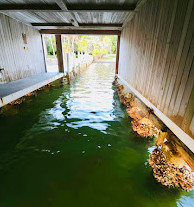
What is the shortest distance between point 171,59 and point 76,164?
3.46 m

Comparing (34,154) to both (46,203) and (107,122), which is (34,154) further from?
(107,122)

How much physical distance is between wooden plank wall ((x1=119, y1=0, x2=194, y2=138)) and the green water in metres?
1.54

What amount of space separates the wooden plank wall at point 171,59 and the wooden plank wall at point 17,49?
6.97m

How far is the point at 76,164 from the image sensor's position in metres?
3.32

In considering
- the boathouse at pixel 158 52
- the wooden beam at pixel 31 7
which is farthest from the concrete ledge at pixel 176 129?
the wooden beam at pixel 31 7

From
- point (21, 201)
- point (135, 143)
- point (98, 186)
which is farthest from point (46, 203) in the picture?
point (135, 143)

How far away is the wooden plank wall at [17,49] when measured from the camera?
6.57 m

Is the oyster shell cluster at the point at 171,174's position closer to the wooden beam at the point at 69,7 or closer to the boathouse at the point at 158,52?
the boathouse at the point at 158,52

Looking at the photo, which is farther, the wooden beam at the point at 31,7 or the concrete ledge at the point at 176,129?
the wooden beam at the point at 31,7

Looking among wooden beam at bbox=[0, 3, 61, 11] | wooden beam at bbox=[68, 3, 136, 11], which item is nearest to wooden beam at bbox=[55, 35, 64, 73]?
wooden beam at bbox=[0, 3, 61, 11]

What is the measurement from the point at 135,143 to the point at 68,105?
4.44m

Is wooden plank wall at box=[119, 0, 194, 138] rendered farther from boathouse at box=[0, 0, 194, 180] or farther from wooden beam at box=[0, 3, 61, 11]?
wooden beam at box=[0, 3, 61, 11]

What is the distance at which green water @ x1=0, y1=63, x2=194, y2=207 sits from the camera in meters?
2.54

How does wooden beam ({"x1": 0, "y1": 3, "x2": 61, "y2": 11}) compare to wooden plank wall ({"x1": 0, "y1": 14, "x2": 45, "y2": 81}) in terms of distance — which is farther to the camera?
wooden plank wall ({"x1": 0, "y1": 14, "x2": 45, "y2": 81})
